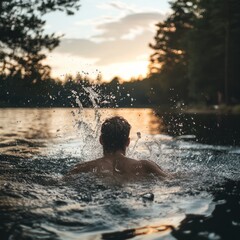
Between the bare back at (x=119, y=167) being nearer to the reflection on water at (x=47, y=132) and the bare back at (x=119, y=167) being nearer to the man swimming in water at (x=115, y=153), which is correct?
the man swimming in water at (x=115, y=153)

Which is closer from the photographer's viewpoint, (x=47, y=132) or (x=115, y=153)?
(x=115, y=153)

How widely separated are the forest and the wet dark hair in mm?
4601

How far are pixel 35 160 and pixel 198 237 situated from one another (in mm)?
5591

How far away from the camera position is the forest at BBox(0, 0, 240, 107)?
1641 cm

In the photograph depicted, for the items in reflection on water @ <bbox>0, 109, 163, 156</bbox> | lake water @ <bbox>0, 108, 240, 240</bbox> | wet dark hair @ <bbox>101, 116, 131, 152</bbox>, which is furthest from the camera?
reflection on water @ <bbox>0, 109, 163, 156</bbox>

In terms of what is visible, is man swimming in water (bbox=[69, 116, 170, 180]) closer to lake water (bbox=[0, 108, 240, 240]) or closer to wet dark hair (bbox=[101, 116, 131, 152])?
wet dark hair (bbox=[101, 116, 131, 152])

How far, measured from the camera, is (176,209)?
4.27m

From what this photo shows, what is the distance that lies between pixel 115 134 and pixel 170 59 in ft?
217

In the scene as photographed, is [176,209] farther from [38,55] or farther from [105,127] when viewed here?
[38,55]

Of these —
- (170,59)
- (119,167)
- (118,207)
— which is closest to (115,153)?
(119,167)

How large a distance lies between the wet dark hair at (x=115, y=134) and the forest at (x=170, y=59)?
4.60 meters

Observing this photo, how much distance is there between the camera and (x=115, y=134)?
4980mm

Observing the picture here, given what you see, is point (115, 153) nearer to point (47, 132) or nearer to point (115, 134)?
point (115, 134)

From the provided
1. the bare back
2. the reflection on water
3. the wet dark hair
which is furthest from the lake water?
the reflection on water
